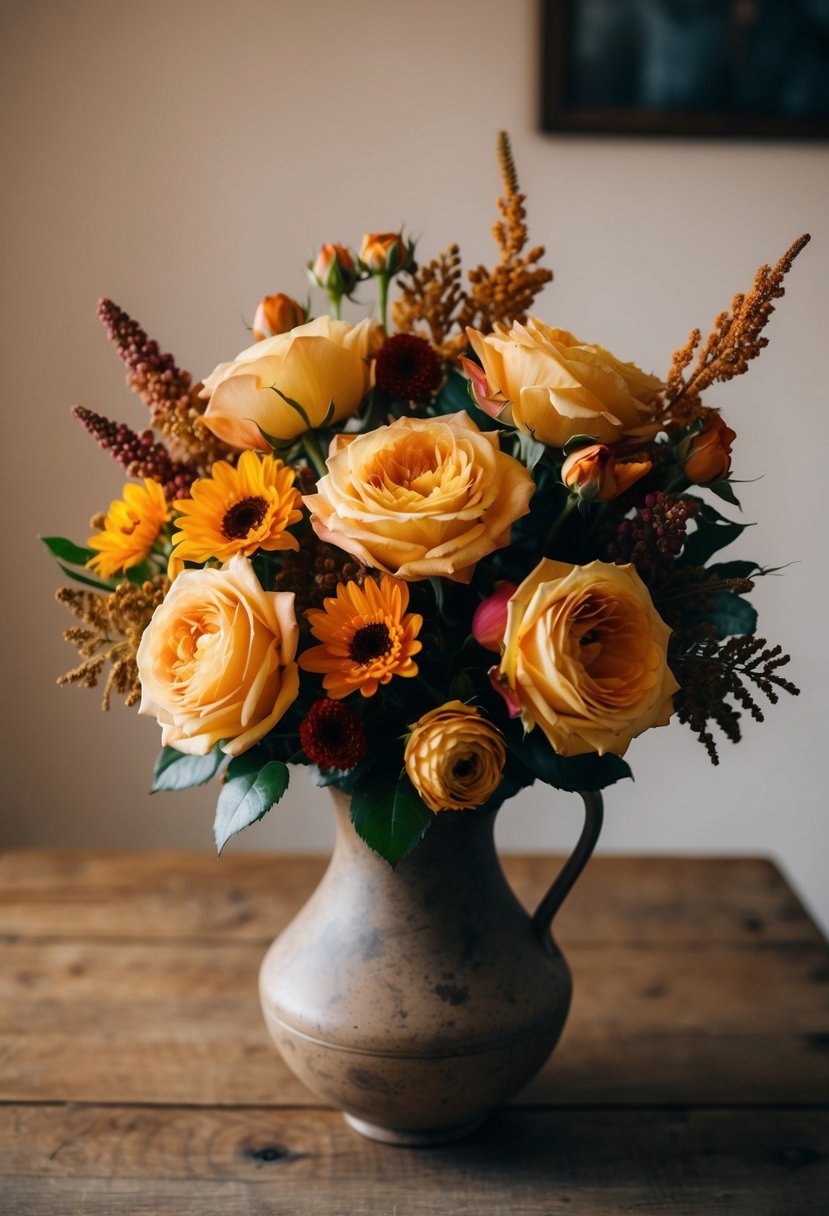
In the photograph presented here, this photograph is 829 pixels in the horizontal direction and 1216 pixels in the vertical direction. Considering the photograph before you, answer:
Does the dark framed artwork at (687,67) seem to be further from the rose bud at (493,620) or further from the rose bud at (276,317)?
the rose bud at (493,620)

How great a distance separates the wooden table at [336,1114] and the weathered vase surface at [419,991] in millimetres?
68

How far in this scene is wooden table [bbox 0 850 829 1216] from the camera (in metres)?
0.74

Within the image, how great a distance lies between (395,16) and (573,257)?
477mm

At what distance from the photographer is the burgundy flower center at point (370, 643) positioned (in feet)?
1.99

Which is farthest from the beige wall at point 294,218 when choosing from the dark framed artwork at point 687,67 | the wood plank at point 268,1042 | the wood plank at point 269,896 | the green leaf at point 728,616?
the green leaf at point 728,616

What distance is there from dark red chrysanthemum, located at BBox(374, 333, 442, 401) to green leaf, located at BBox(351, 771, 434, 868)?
24cm

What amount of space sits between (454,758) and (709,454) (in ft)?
0.76

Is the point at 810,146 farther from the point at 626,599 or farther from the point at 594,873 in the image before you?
the point at 626,599

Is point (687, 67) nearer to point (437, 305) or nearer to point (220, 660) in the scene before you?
point (437, 305)

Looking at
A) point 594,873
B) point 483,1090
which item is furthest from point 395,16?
point 483,1090

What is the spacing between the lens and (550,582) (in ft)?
1.90

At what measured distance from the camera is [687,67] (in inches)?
70.0

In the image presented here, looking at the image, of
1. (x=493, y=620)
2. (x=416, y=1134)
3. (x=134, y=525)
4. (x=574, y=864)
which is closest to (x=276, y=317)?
(x=134, y=525)

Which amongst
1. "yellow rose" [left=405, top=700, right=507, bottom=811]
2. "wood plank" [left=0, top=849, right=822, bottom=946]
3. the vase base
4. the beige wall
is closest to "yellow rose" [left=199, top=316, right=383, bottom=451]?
"yellow rose" [left=405, top=700, right=507, bottom=811]
